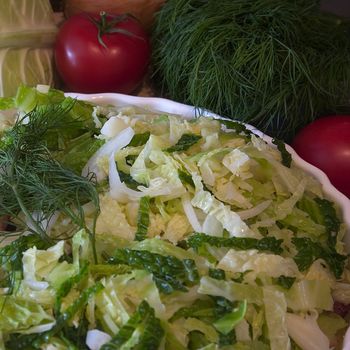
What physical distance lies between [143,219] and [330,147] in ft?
2.15

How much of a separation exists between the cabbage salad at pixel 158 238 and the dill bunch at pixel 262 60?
218mm

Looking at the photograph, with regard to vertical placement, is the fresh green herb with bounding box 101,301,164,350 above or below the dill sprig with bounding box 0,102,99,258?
below

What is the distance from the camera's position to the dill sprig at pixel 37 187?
87 centimetres

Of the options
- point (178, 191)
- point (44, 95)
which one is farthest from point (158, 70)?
point (178, 191)

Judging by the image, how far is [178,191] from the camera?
0.89 m

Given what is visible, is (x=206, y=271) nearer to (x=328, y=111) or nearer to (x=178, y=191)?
(x=178, y=191)

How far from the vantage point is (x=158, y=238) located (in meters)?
0.83

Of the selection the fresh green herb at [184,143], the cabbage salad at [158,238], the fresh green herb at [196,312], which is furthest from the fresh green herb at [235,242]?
the fresh green herb at [184,143]

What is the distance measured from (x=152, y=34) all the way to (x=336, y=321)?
104 centimetres

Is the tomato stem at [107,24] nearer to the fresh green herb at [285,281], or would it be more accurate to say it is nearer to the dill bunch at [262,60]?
the dill bunch at [262,60]

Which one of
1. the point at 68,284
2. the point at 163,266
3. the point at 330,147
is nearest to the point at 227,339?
the point at 163,266

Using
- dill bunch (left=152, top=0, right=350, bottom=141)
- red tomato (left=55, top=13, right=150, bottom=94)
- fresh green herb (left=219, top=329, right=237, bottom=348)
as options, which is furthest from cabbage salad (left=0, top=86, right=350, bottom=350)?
red tomato (left=55, top=13, right=150, bottom=94)

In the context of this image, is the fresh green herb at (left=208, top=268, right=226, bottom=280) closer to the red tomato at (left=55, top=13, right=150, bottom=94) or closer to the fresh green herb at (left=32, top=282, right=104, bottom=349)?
the fresh green herb at (left=32, top=282, right=104, bottom=349)

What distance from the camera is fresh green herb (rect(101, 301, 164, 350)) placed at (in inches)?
26.5
